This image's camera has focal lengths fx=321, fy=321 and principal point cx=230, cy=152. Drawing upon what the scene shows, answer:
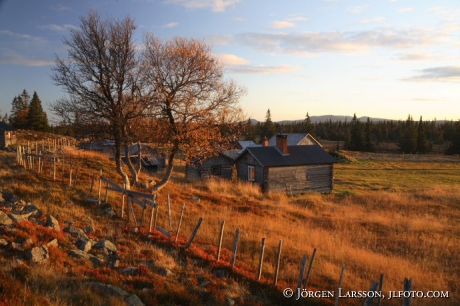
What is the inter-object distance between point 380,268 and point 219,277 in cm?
686

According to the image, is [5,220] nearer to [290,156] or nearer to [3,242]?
[3,242]

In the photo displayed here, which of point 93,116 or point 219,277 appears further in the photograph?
point 93,116

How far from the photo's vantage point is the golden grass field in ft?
32.4

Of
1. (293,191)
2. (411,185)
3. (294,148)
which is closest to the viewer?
(293,191)

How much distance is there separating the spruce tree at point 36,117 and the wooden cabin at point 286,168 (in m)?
52.6

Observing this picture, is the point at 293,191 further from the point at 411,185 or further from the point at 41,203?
the point at 41,203

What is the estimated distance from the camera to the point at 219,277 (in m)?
9.80

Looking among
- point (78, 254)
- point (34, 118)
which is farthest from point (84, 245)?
point (34, 118)

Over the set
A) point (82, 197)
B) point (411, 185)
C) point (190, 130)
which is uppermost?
point (190, 130)

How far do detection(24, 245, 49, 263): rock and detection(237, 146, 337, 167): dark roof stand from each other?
27.5m

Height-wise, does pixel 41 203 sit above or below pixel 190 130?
below

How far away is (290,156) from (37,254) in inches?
1234

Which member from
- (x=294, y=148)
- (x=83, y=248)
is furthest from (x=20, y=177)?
(x=294, y=148)

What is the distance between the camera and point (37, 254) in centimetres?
821
